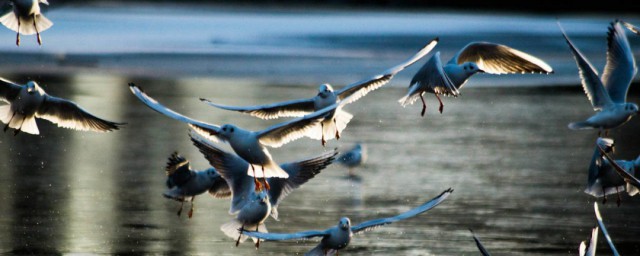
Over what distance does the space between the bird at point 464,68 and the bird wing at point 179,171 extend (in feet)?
5.96

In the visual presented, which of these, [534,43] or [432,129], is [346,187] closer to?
[432,129]

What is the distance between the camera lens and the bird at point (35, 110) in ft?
30.3

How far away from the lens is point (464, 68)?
9406 millimetres

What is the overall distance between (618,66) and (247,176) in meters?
3.23

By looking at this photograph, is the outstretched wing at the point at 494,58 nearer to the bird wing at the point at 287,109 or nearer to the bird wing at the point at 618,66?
the bird wing at the point at 618,66

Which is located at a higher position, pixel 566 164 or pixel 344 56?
pixel 566 164

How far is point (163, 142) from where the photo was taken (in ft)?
46.6

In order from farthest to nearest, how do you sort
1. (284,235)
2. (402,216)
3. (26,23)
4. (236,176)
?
1. (26,23)
2. (236,176)
3. (402,216)
4. (284,235)

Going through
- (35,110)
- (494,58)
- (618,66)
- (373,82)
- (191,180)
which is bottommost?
(191,180)

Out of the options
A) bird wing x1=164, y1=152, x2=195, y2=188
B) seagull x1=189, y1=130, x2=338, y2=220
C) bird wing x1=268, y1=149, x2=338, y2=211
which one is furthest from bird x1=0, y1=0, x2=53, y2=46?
bird wing x1=268, y1=149, x2=338, y2=211

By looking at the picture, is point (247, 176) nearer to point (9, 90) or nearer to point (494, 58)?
point (9, 90)

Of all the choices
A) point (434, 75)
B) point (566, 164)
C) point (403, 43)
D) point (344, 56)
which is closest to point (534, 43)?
point (403, 43)

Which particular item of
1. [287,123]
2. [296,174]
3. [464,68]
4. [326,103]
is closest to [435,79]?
[464,68]

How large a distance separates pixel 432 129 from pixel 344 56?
32.3 feet
